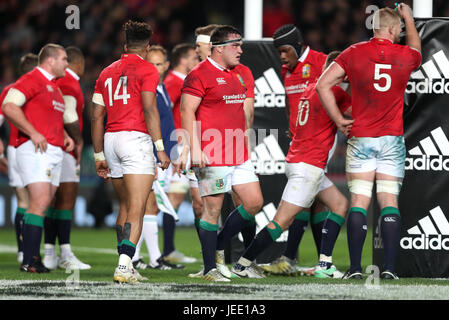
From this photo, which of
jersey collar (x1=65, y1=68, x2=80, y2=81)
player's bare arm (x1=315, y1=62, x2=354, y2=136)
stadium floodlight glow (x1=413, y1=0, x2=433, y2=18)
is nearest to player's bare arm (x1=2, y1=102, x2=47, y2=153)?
jersey collar (x1=65, y1=68, x2=80, y2=81)

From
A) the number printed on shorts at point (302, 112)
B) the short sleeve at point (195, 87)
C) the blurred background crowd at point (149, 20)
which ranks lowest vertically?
the number printed on shorts at point (302, 112)

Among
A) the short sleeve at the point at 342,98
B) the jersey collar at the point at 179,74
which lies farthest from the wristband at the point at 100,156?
the jersey collar at the point at 179,74

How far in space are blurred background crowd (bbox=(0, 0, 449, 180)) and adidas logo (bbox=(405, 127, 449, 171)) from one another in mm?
10735

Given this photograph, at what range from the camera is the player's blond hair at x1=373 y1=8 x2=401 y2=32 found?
6.95 m

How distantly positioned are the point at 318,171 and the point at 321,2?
40.2 ft

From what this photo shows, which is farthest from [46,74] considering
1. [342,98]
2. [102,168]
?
[342,98]

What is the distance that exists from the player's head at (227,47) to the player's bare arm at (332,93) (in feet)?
2.48

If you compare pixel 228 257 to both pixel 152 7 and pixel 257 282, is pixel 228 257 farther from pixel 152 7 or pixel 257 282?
pixel 152 7

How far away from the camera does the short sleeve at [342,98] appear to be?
292 inches

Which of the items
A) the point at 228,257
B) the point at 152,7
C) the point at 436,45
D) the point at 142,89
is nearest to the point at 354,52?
the point at 436,45

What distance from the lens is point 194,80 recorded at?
6941 millimetres

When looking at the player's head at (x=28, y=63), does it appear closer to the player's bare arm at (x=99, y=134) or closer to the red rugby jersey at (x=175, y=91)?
the red rugby jersey at (x=175, y=91)

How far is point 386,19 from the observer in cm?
695

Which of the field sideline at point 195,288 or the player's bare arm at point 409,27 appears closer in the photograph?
the field sideline at point 195,288
